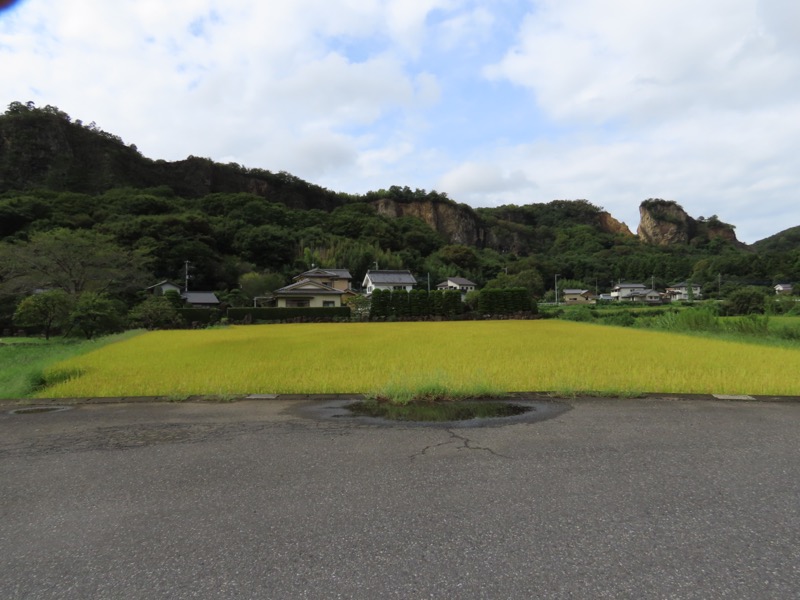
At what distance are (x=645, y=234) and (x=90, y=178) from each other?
120 metres

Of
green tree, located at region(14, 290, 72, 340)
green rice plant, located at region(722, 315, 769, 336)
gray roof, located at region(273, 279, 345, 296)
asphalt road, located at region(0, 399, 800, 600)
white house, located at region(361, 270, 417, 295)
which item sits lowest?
green rice plant, located at region(722, 315, 769, 336)

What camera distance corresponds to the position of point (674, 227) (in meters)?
111

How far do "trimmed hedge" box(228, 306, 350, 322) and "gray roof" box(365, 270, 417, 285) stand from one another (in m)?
16.8

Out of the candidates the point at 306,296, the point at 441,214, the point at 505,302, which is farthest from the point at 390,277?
the point at 441,214

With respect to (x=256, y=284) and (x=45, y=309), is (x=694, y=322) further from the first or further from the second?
(x=256, y=284)

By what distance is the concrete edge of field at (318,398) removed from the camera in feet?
18.3

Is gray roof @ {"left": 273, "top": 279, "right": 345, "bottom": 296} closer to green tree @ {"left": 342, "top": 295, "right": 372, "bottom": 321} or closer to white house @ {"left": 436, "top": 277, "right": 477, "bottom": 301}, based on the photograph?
green tree @ {"left": 342, "top": 295, "right": 372, "bottom": 321}

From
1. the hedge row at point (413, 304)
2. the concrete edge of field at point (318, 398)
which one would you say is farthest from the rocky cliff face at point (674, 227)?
the concrete edge of field at point (318, 398)

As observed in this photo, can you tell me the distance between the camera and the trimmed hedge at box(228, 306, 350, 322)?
106 feet

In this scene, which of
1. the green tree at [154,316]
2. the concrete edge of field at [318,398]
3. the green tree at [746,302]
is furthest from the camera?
the green tree at [746,302]

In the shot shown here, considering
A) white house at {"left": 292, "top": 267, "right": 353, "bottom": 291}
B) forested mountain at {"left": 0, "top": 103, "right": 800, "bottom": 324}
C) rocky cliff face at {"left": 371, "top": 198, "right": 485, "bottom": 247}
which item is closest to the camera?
forested mountain at {"left": 0, "top": 103, "right": 800, "bottom": 324}

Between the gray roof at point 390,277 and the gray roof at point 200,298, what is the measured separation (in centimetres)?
1770

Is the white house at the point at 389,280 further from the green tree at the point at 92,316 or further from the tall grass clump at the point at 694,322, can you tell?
the green tree at the point at 92,316

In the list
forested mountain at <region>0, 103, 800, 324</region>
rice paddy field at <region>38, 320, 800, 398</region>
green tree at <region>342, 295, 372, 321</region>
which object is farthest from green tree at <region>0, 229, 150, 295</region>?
rice paddy field at <region>38, 320, 800, 398</region>
